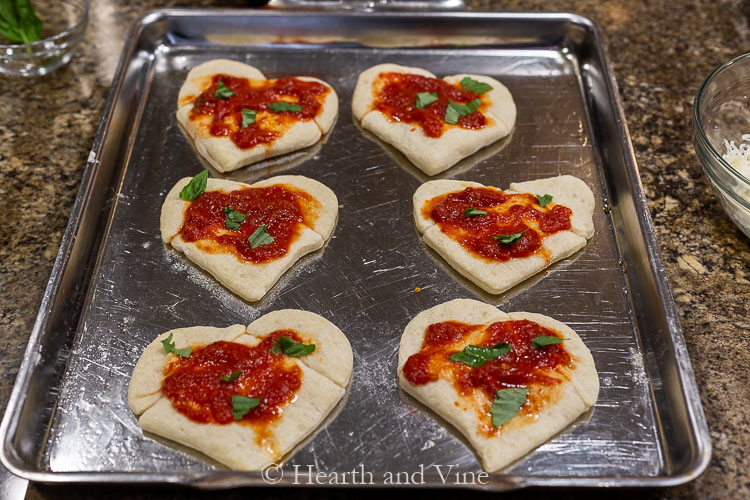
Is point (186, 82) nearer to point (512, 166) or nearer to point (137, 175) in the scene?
point (137, 175)

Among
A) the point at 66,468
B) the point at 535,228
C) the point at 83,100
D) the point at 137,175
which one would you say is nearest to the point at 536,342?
the point at 535,228

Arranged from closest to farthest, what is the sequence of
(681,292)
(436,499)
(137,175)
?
(436,499) < (681,292) < (137,175)

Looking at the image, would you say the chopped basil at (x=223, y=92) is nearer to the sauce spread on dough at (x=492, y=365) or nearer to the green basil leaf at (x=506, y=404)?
the sauce spread on dough at (x=492, y=365)

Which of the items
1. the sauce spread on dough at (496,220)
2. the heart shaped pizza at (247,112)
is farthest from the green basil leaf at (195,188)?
the sauce spread on dough at (496,220)

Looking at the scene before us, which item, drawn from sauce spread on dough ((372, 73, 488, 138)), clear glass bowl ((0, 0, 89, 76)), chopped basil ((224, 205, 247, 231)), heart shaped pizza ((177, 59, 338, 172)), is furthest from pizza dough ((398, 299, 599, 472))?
clear glass bowl ((0, 0, 89, 76))

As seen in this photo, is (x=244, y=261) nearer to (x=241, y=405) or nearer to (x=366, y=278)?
(x=366, y=278)

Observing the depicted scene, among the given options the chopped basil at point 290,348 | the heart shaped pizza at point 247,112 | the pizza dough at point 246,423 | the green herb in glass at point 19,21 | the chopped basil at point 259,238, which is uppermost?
the green herb in glass at point 19,21

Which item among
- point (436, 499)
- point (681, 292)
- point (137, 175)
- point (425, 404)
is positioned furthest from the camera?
point (137, 175)
